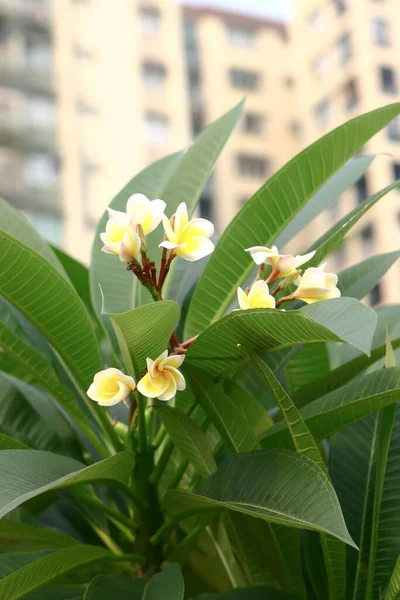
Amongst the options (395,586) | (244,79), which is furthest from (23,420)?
(244,79)

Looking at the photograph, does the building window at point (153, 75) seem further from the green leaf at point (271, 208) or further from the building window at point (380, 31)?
the green leaf at point (271, 208)

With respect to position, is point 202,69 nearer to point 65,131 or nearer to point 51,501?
point 65,131

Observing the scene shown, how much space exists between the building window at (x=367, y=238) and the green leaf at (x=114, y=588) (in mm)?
12109

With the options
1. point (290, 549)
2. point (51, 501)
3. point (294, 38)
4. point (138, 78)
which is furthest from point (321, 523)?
point (294, 38)

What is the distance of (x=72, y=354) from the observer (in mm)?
548

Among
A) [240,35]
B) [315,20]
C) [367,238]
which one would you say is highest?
[240,35]

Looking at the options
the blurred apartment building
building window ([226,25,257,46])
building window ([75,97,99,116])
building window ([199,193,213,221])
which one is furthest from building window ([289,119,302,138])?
building window ([75,97,99,116])

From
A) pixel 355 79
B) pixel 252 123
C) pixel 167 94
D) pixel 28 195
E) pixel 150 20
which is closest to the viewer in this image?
pixel 28 195

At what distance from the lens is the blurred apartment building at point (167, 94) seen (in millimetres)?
10750

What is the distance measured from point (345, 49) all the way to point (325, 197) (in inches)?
527

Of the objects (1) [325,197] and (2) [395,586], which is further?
(1) [325,197]

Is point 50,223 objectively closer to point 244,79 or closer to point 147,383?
point 244,79

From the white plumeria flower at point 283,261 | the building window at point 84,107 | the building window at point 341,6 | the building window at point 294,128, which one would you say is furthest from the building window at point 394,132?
the white plumeria flower at point 283,261

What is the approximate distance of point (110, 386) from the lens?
0.46 m
